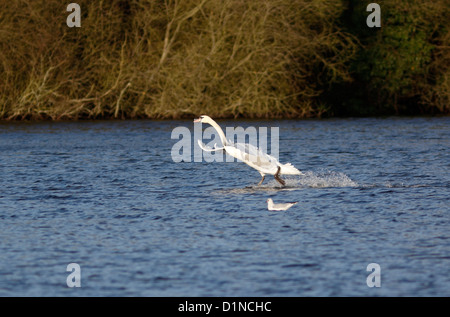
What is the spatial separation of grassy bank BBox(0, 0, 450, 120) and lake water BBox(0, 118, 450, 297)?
39.3ft

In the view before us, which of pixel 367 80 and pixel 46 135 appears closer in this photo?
pixel 46 135

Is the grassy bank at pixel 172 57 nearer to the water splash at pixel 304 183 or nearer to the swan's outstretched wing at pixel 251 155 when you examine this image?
the water splash at pixel 304 183

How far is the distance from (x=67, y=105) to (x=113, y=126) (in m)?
2.72

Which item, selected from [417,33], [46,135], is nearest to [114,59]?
[46,135]

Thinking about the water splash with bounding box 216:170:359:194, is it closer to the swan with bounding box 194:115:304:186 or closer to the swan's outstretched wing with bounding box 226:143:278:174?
the swan with bounding box 194:115:304:186

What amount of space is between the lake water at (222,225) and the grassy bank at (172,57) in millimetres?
11967

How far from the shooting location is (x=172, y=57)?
36594 mm

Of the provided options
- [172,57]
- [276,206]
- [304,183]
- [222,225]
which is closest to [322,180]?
[304,183]

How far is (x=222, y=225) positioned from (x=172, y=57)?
2461 cm

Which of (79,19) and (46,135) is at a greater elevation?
(79,19)

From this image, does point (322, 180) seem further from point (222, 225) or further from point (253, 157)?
A: point (222, 225)

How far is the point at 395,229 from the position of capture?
480 inches

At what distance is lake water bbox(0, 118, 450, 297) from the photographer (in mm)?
9359
